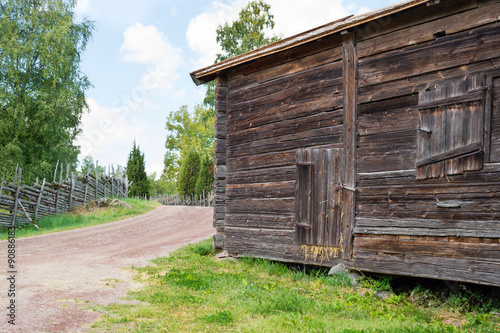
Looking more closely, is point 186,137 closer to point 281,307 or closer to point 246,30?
point 246,30

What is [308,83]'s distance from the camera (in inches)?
314

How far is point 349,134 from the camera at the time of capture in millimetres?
7184

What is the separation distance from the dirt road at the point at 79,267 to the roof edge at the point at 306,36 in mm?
4610

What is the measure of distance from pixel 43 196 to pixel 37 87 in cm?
981

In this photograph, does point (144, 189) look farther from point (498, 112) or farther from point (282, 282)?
point (498, 112)

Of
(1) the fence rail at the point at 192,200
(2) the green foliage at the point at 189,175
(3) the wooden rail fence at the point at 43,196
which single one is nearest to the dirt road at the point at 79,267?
(3) the wooden rail fence at the point at 43,196

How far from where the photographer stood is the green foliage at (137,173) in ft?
113

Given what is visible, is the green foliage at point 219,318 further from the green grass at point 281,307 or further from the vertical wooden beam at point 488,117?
the vertical wooden beam at point 488,117

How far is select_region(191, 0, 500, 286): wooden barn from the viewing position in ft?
18.7

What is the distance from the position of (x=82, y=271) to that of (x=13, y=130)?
60.0 ft

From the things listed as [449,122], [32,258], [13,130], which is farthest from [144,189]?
[449,122]

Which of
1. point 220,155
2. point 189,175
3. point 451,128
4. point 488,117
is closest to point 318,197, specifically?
point 451,128

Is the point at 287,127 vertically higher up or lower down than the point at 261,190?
higher up

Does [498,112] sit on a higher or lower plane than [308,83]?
lower
